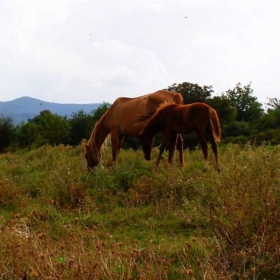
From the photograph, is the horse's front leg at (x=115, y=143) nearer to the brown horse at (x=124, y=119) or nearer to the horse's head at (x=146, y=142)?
the brown horse at (x=124, y=119)

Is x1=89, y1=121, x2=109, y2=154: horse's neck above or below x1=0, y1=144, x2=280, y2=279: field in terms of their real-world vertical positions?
above

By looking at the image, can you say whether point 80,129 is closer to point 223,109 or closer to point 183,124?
point 223,109

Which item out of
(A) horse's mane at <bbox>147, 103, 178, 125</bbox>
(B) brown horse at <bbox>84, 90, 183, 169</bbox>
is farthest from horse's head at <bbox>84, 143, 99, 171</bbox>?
(A) horse's mane at <bbox>147, 103, 178, 125</bbox>

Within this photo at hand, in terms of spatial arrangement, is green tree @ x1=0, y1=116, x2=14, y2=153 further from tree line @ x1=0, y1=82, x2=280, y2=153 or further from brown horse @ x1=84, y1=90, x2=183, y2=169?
brown horse @ x1=84, y1=90, x2=183, y2=169

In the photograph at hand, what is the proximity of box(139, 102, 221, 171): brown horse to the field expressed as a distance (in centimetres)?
94

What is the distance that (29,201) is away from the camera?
26.2 feet

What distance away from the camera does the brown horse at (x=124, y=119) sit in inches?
427

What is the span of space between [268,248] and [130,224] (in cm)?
259

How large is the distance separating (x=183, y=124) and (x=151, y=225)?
3.53 metres

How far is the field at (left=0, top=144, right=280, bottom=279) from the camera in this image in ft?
13.3

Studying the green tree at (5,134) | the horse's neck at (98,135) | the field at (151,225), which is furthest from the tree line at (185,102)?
the field at (151,225)

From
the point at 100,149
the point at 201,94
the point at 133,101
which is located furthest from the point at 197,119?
the point at 201,94

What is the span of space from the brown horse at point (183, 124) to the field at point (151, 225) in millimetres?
937

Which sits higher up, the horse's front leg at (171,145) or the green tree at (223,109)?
the green tree at (223,109)
